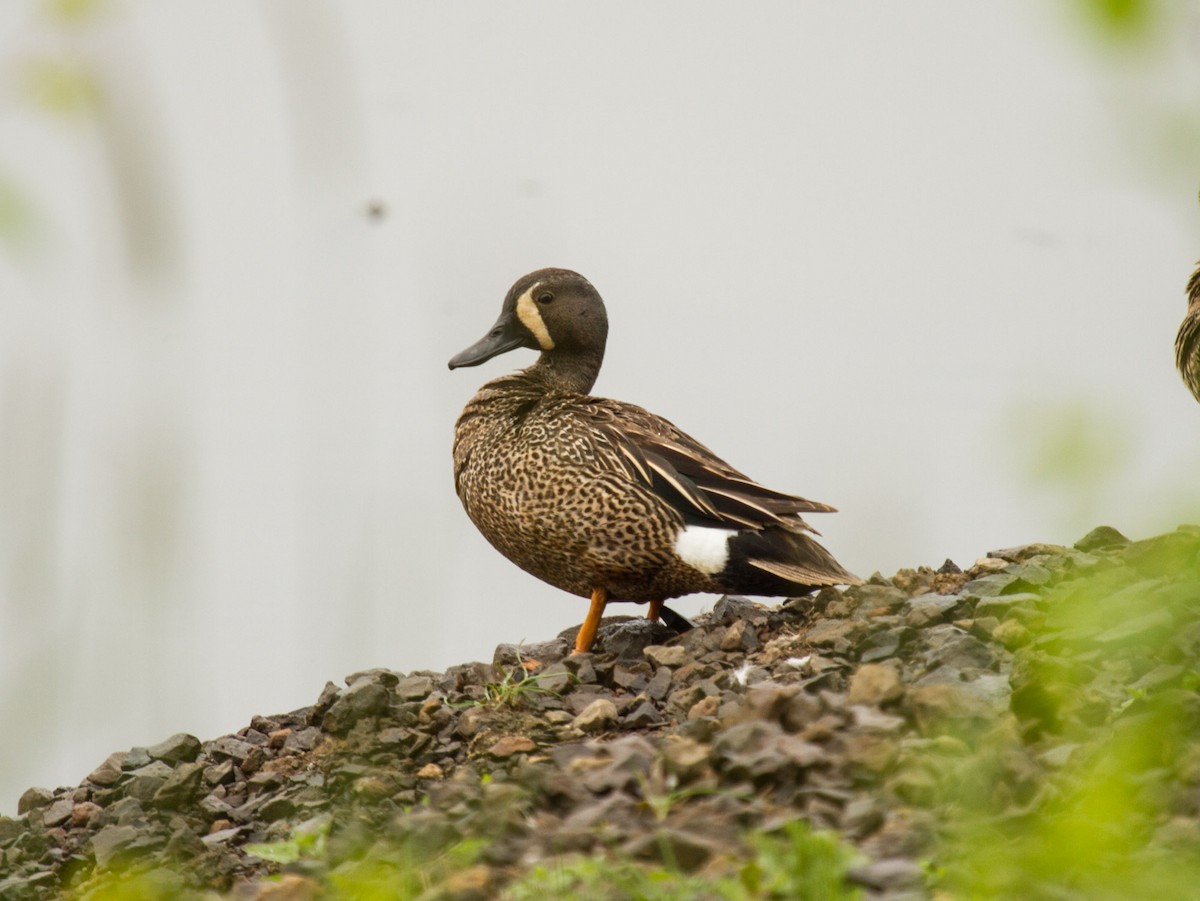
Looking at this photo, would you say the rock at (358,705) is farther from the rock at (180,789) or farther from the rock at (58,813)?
the rock at (58,813)

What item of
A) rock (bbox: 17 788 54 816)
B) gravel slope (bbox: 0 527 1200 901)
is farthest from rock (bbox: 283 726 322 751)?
rock (bbox: 17 788 54 816)

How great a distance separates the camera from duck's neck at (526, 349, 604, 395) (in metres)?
5.48

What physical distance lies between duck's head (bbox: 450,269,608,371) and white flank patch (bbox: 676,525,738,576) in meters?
1.14

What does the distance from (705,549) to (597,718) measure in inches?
34.8

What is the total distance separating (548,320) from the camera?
5422 mm

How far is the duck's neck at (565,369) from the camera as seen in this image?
5.48 meters

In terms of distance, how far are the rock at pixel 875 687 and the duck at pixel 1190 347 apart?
1.83 metres

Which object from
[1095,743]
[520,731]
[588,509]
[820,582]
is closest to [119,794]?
[520,731]

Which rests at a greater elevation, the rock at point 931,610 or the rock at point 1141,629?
the rock at point 1141,629

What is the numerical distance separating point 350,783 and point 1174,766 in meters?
2.09

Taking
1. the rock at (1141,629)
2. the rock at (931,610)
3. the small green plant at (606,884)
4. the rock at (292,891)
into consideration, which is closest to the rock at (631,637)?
the rock at (931,610)

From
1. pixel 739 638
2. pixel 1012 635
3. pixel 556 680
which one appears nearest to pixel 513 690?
pixel 556 680

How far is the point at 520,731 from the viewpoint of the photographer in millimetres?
3945

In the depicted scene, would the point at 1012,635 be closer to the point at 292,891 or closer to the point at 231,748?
the point at 292,891
